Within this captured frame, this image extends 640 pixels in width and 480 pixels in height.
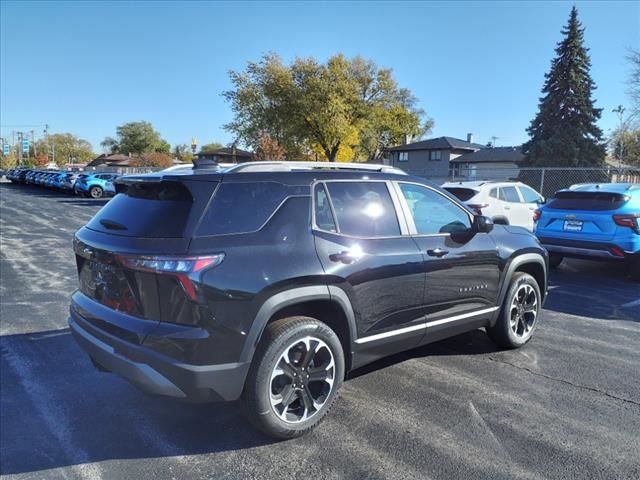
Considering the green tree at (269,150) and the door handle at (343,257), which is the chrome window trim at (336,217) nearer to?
the door handle at (343,257)

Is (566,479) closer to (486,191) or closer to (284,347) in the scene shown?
(284,347)

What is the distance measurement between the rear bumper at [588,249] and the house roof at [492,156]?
40.9 metres

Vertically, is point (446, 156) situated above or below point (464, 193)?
above

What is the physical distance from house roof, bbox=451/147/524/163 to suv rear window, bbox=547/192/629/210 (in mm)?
40541

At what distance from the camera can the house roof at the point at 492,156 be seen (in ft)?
154

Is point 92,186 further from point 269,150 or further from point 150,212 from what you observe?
point 150,212

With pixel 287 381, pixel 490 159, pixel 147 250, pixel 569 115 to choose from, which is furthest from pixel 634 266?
pixel 490 159

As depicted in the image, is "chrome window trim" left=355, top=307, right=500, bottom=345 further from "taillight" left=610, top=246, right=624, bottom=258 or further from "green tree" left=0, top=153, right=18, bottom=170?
"green tree" left=0, top=153, right=18, bottom=170

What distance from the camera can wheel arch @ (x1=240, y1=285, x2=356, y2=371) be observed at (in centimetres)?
290

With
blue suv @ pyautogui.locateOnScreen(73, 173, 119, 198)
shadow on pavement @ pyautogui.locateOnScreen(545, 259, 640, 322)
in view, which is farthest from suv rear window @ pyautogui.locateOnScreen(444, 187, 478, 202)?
blue suv @ pyautogui.locateOnScreen(73, 173, 119, 198)

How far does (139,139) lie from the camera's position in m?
110

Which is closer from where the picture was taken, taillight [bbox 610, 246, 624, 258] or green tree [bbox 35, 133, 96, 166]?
taillight [bbox 610, 246, 624, 258]

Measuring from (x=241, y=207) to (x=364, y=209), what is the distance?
1.08m

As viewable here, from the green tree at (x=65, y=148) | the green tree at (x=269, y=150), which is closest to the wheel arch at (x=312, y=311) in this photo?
the green tree at (x=269, y=150)
